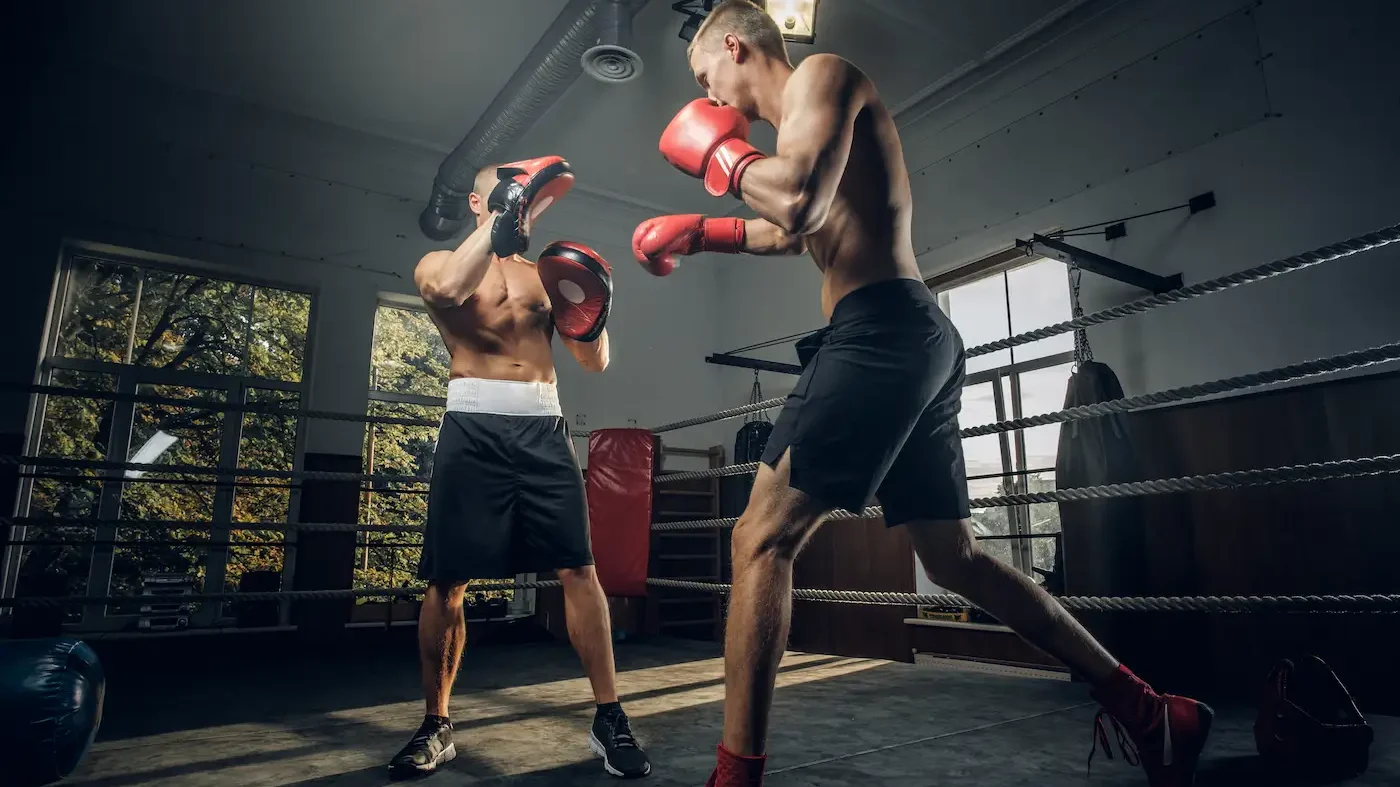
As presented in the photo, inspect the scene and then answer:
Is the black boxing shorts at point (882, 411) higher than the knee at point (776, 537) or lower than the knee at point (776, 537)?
higher

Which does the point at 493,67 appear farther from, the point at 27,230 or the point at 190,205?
the point at 27,230

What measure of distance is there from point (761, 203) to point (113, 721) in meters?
2.25

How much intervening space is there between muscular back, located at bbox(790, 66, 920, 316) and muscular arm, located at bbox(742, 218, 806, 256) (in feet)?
0.75

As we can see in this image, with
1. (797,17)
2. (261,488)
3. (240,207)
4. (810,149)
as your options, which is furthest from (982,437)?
(240,207)

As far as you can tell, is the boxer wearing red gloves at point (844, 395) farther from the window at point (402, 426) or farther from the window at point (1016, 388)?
the window at point (402, 426)

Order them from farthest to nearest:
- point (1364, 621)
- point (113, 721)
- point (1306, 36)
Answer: point (1306, 36) → point (1364, 621) → point (113, 721)

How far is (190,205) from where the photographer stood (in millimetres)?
4625

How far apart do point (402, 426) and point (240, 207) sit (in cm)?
194

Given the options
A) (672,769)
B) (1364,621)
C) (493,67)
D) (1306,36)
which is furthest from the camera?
(493,67)

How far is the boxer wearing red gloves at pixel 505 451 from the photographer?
1.73 meters

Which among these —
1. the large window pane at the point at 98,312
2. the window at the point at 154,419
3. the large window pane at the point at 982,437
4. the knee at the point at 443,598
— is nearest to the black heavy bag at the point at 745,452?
the large window pane at the point at 982,437

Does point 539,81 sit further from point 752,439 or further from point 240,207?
point 752,439

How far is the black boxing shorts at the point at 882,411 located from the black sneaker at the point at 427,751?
980 mm

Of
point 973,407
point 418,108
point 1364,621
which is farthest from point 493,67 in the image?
point 1364,621
